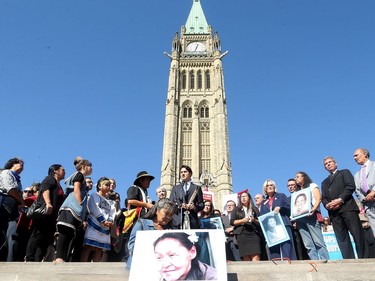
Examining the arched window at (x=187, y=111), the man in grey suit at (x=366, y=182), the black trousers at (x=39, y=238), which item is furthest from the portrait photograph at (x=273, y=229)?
the arched window at (x=187, y=111)

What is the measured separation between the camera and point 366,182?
16.8 feet

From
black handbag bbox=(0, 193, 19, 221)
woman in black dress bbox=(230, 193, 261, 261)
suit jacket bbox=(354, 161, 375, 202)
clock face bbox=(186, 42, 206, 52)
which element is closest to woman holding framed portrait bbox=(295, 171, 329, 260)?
suit jacket bbox=(354, 161, 375, 202)

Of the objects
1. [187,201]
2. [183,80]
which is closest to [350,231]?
[187,201]

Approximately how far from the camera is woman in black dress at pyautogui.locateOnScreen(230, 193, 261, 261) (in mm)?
5504

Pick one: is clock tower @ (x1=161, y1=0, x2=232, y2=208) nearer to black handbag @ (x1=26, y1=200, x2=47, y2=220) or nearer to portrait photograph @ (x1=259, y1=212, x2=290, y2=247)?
portrait photograph @ (x1=259, y1=212, x2=290, y2=247)

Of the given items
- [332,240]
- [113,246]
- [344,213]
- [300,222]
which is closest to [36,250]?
[113,246]

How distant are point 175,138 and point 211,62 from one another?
13.6 meters

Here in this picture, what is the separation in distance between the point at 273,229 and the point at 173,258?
2506 millimetres

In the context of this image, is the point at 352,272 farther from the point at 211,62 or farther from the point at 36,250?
the point at 211,62

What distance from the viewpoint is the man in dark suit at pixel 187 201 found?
5.04 metres

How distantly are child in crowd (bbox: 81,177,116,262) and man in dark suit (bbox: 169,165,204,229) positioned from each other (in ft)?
3.31

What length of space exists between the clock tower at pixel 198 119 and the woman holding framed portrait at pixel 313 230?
35066mm

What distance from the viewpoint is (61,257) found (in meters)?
4.43

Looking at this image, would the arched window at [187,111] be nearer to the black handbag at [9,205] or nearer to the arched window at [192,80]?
the arched window at [192,80]
